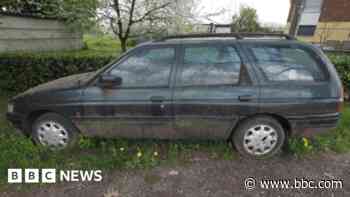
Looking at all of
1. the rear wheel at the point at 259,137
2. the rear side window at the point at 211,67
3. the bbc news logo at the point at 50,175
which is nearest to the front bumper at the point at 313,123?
the rear wheel at the point at 259,137

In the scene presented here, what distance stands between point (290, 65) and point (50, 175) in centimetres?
323

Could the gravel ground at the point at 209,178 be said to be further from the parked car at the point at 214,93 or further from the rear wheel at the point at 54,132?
the rear wheel at the point at 54,132

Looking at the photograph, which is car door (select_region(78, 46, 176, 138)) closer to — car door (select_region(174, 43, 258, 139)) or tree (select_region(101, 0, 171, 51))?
car door (select_region(174, 43, 258, 139))

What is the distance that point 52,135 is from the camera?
2.99 meters

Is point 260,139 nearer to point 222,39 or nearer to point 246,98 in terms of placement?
point 246,98

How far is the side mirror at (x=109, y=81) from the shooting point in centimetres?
266

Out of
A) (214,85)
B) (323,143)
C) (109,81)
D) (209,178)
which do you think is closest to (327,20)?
(323,143)

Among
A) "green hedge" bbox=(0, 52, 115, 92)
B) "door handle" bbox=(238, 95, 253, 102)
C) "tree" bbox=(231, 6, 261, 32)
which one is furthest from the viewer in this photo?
"tree" bbox=(231, 6, 261, 32)

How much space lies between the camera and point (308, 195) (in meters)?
2.27

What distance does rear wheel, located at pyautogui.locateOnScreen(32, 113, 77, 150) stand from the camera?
2.96 m

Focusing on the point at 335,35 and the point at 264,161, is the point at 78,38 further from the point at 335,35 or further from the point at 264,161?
the point at 335,35

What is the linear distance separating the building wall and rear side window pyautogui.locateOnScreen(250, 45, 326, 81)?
758 centimetres

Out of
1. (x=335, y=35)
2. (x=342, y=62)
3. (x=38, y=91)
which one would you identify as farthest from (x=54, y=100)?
(x=335, y=35)

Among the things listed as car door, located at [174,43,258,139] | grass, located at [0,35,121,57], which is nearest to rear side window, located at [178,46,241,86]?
car door, located at [174,43,258,139]
